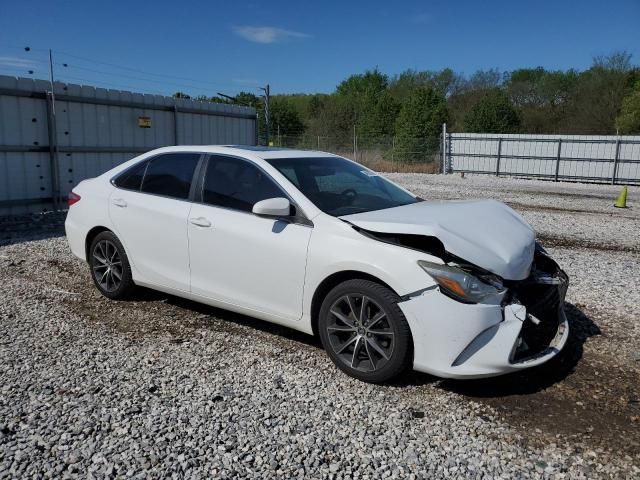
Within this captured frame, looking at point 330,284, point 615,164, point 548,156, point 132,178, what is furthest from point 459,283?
point 548,156

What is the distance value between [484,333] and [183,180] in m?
2.98

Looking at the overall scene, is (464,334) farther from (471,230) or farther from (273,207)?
(273,207)

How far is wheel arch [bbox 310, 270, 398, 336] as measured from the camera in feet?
12.0

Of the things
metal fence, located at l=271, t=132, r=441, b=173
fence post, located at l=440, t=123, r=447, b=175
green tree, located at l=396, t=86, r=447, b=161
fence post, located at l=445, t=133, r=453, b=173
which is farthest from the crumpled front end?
green tree, located at l=396, t=86, r=447, b=161

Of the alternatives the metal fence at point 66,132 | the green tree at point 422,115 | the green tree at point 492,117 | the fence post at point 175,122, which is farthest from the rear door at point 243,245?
the green tree at point 492,117

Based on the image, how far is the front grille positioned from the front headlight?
0.31 metres

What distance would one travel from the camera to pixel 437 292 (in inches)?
133

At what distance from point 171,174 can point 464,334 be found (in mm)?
3099

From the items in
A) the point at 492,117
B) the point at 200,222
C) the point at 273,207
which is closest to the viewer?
the point at 273,207

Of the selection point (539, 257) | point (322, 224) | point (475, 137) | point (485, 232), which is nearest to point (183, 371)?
point (322, 224)

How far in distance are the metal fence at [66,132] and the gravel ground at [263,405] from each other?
641 cm

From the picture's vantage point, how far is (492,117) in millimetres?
34250

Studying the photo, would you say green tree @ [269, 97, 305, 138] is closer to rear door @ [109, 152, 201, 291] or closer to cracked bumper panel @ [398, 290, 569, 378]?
rear door @ [109, 152, 201, 291]

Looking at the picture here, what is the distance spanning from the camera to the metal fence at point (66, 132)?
35.3 ft
